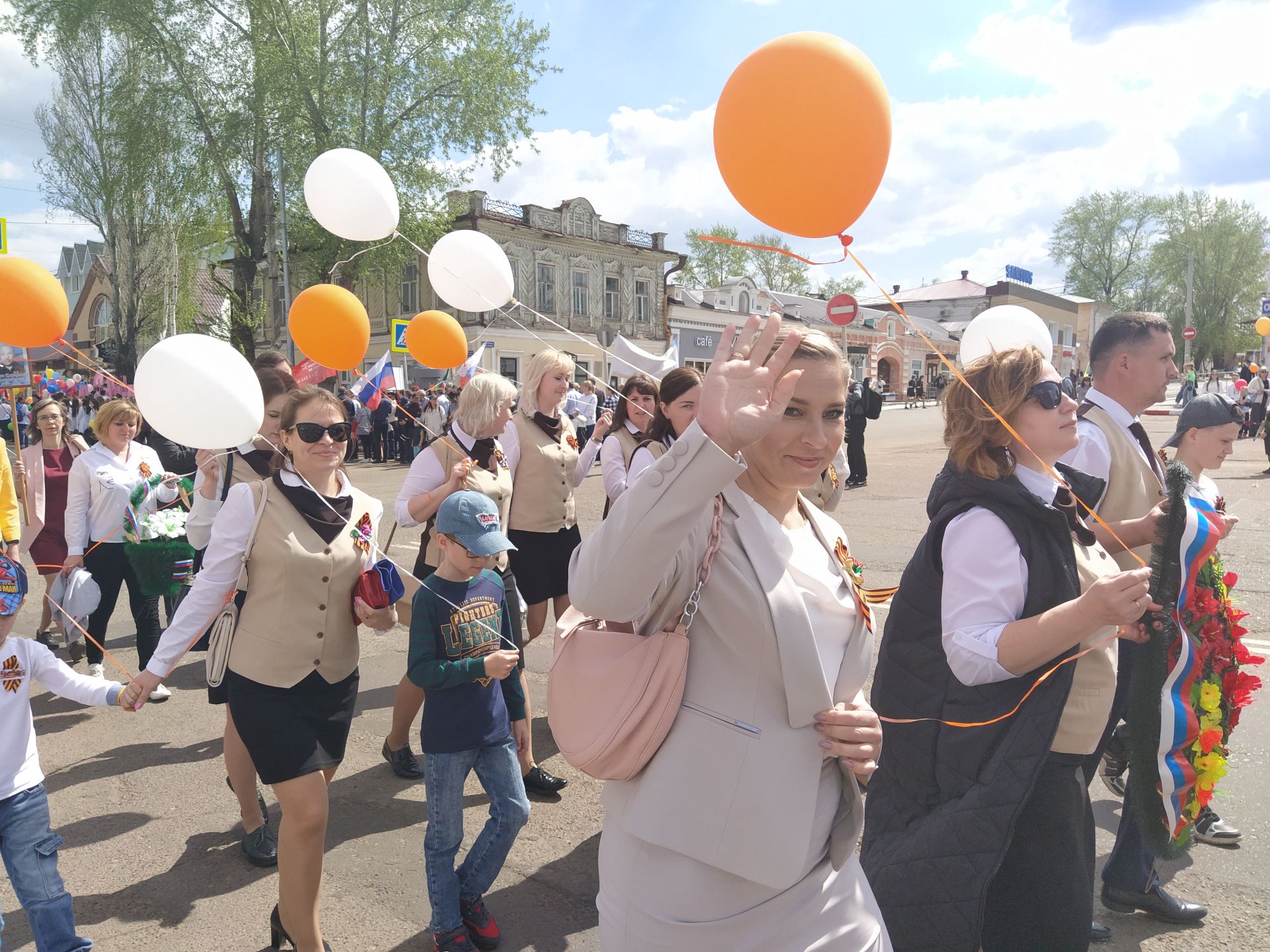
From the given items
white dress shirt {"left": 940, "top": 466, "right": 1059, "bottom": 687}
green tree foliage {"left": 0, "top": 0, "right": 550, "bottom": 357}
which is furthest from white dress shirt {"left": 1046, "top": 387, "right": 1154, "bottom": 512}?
green tree foliage {"left": 0, "top": 0, "right": 550, "bottom": 357}

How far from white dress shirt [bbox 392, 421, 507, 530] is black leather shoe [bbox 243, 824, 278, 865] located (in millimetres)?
1509

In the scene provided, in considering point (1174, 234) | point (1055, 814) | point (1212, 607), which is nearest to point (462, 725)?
point (1055, 814)

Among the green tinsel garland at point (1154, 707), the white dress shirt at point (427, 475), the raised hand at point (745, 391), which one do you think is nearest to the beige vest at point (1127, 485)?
the green tinsel garland at point (1154, 707)

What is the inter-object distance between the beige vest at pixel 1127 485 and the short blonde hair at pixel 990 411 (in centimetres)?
98

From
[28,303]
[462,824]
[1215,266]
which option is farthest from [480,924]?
[1215,266]

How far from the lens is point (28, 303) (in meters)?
4.09

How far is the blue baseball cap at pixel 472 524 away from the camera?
3000mm

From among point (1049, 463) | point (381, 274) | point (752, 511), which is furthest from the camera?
point (381, 274)

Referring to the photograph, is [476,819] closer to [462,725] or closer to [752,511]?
[462,725]

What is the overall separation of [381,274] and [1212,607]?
2645cm

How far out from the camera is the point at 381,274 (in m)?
26.3

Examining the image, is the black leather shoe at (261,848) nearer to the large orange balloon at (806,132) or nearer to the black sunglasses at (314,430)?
the black sunglasses at (314,430)

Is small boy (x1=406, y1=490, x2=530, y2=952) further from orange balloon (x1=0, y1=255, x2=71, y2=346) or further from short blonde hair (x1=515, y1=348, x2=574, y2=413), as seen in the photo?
orange balloon (x1=0, y1=255, x2=71, y2=346)

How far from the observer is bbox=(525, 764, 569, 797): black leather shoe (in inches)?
158
